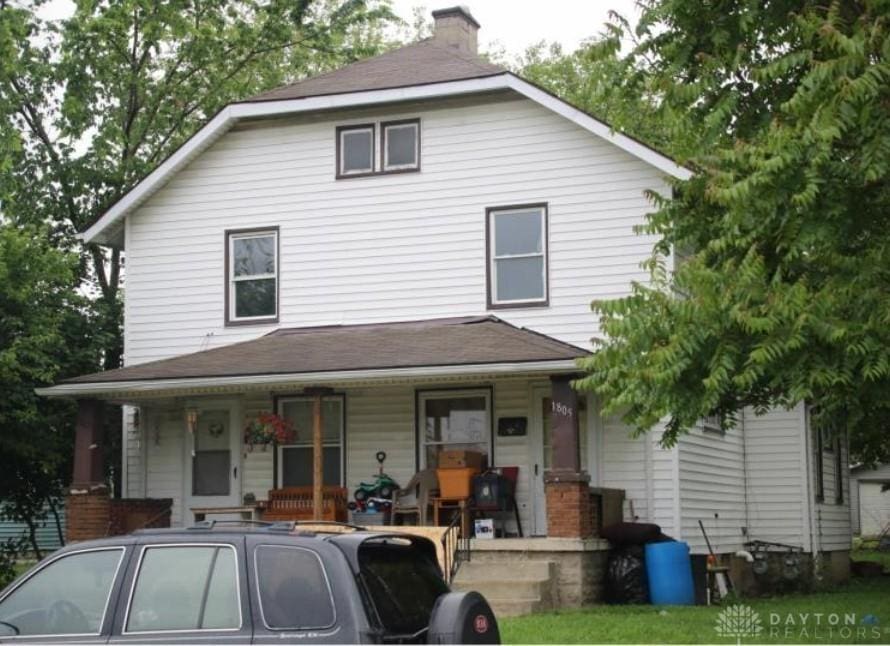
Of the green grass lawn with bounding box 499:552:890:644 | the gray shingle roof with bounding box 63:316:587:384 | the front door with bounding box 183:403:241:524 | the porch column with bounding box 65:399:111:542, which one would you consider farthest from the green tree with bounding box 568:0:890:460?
the front door with bounding box 183:403:241:524

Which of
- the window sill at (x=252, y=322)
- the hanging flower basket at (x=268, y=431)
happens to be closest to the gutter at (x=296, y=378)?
the hanging flower basket at (x=268, y=431)

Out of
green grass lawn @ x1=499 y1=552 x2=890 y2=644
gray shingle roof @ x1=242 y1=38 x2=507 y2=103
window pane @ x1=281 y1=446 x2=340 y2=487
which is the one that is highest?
gray shingle roof @ x1=242 y1=38 x2=507 y2=103

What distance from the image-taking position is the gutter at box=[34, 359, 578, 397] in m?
18.6

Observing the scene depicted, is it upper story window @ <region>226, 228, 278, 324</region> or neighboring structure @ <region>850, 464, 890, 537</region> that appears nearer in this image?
upper story window @ <region>226, 228, 278, 324</region>

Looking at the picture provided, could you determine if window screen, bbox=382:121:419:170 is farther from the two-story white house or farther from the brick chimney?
the brick chimney

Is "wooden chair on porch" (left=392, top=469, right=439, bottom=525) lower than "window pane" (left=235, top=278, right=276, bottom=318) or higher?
lower

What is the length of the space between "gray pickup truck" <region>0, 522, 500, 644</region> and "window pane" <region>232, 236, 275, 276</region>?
14639 mm

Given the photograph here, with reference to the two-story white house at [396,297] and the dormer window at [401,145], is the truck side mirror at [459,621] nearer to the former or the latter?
the two-story white house at [396,297]

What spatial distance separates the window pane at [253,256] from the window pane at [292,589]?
602 inches

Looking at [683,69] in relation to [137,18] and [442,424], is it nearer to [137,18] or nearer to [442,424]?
[442,424]

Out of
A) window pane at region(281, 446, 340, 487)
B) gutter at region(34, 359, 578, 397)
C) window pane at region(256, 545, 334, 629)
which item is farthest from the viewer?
window pane at region(281, 446, 340, 487)

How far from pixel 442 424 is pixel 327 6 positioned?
24.9 meters

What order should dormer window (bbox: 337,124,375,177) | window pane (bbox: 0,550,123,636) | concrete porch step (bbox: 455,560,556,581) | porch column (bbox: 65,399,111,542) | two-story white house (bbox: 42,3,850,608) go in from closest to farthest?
window pane (bbox: 0,550,123,636) → concrete porch step (bbox: 455,560,556,581) → two-story white house (bbox: 42,3,850,608) → porch column (bbox: 65,399,111,542) → dormer window (bbox: 337,124,375,177)

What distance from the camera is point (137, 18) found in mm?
28234
